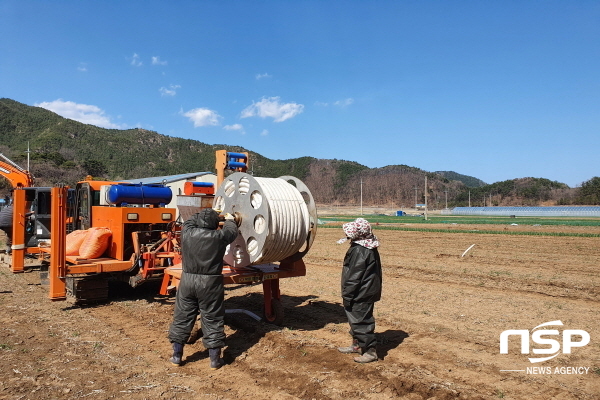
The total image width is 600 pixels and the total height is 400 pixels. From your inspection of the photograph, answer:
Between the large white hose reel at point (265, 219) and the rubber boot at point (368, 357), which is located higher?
the large white hose reel at point (265, 219)

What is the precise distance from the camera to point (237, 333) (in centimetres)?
680

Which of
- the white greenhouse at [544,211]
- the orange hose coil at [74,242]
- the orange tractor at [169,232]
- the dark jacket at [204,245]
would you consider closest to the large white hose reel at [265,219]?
the orange tractor at [169,232]

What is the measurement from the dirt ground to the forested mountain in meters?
55.0

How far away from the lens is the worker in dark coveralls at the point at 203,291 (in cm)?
538

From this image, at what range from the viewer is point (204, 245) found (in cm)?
541

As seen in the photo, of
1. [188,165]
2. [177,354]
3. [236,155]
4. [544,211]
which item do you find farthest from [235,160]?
[188,165]

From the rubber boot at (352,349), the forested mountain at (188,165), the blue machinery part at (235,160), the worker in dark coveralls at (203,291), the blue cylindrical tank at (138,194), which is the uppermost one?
the forested mountain at (188,165)

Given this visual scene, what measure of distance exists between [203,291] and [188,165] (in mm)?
101387

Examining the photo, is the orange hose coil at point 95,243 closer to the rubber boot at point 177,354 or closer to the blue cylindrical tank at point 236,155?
the blue cylindrical tank at point 236,155

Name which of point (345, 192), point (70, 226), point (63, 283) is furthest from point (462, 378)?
point (345, 192)

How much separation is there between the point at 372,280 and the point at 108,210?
6225mm

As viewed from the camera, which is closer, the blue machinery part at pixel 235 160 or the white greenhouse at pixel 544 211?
the blue machinery part at pixel 235 160

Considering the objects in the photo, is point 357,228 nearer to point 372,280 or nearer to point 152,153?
point 372,280

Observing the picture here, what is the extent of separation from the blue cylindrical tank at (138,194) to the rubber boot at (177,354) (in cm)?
467
